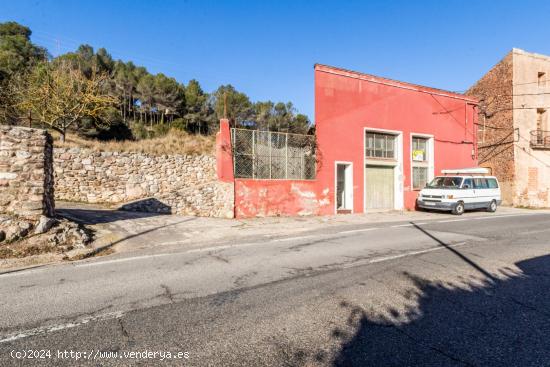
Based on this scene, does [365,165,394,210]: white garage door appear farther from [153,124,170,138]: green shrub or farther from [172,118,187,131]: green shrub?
[172,118,187,131]: green shrub

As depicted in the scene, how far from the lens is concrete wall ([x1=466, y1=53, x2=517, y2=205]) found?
20922mm

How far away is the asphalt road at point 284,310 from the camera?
8.51 ft

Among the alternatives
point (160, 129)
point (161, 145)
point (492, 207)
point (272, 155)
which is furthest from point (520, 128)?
point (160, 129)

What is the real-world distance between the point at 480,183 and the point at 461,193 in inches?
81.0

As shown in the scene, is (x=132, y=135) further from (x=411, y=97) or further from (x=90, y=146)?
(x=411, y=97)

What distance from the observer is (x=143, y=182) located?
52.5ft

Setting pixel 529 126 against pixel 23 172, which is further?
pixel 529 126

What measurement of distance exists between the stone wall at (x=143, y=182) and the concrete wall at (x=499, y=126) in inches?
Answer: 791

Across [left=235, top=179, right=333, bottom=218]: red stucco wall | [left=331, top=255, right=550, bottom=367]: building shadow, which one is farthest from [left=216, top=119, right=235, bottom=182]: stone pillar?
[left=331, top=255, right=550, bottom=367]: building shadow

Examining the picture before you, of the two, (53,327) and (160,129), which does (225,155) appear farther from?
(160,129)

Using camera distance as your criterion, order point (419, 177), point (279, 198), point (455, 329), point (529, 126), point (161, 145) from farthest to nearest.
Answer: point (529, 126) → point (419, 177) → point (161, 145) → point (279, 198) → point (455, 329)

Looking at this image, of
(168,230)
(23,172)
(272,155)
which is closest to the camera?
(23,172)

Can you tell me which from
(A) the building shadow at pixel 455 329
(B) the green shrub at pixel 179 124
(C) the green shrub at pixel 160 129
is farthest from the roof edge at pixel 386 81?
(B) the green shrub at pixel 179 124

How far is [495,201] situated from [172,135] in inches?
811
